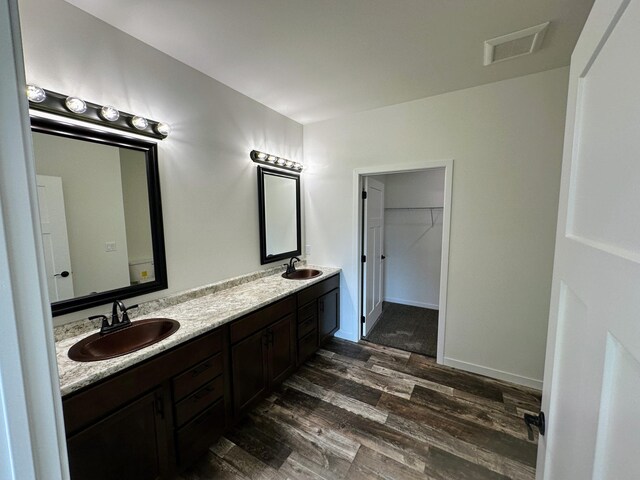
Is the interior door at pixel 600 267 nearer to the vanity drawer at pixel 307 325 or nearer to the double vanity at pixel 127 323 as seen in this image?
the double vanity at pixel 127 323

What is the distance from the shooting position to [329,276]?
2.90 metres

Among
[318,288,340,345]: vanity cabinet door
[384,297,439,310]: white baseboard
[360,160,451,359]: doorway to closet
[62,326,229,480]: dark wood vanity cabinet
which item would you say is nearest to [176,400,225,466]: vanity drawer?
[62,326,229,480]: dark wood vanity cabinet

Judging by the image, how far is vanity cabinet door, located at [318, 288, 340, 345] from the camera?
2805 millimetres

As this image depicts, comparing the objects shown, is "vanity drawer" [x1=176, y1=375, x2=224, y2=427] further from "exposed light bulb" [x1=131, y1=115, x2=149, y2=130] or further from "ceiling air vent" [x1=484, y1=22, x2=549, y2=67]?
"ceiling air vent" [x1=484, y1=22, x2=549, y2=67]

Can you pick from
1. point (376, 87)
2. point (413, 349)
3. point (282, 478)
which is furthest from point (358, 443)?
point (376, 87)

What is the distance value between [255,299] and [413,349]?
1.95m

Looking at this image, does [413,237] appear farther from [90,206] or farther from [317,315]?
[90,206]

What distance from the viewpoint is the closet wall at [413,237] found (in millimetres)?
4008

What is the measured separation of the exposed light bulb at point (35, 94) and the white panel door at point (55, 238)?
0.37m

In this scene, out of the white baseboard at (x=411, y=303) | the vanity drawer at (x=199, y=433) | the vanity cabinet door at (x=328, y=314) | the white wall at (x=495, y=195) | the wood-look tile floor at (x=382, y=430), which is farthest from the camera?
the white baseboard at (x=411, y=303)

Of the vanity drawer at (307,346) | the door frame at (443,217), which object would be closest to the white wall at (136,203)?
the vanity drawer at (307,346)

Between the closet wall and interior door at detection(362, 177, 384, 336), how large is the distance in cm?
67

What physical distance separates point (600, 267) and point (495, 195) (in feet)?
6.96

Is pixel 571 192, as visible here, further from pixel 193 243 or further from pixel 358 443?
pixel 193 243
